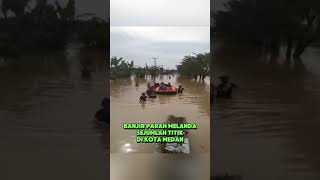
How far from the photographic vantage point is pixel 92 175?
2.35m

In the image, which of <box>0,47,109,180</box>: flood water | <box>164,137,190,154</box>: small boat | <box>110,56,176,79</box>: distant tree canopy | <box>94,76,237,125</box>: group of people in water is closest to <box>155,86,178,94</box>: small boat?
<box>110,56,176,79</box>: distant tree canopy

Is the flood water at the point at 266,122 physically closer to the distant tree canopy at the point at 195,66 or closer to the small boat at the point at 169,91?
the distant tree canopy at the point at 195,66

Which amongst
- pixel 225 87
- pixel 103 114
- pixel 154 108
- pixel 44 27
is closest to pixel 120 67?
pixel 154 108

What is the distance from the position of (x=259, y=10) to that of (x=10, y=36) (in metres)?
1.75

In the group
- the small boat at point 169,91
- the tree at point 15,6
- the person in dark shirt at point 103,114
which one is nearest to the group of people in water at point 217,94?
the person in dark shirt at point 103,114

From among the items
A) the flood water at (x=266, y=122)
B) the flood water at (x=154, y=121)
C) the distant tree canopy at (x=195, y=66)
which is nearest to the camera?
the flood water at (x=266, y=122)

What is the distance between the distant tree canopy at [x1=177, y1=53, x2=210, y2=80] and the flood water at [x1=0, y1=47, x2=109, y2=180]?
2.44 ft

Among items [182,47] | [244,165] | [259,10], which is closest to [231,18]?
[259,10]

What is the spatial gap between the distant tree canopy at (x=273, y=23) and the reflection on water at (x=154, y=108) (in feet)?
2.16

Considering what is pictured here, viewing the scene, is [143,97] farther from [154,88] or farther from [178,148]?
[178,148]

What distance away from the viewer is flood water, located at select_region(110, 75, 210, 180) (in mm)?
2613

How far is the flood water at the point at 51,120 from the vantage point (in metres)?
2.33

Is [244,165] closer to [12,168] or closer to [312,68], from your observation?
[312,68]

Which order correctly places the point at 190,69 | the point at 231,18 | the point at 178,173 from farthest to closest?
the point at 190,69
the point at 178,173
the point at 231,18
